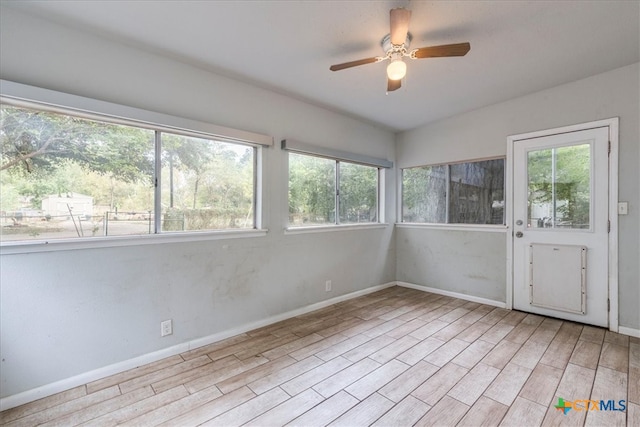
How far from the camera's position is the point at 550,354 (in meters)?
2.46

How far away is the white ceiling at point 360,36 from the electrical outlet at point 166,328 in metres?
2.21

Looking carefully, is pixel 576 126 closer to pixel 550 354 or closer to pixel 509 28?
pixel 509 28

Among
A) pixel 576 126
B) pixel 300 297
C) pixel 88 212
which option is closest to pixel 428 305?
pixel 300 297

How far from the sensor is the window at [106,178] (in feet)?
6.13

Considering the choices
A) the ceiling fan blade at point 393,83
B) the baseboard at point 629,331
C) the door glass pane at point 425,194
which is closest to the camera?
the ceiling fan blade at point 393,83

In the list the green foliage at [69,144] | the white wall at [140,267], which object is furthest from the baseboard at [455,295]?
the green foliage at [69,144]

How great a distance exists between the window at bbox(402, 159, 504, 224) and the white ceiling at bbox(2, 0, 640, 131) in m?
1.12

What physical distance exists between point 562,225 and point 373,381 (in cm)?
282

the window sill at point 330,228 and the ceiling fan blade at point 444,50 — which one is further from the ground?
the ceiling fan blade at point 444,50

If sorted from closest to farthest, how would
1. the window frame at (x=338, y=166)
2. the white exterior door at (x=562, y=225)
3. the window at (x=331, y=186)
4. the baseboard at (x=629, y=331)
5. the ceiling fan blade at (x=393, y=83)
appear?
the ceiling fan blade at (x=393, y=83), the baseboard at (x=629, y=331), the white exterior door at (x=562, y=225), the window frame at (x=338, y=166), the window at (x=331, y=186)

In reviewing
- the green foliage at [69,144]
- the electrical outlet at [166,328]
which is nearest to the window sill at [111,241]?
the green foliage at [69,144]

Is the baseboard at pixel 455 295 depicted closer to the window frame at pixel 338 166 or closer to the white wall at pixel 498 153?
the white wall at pixel 498 153

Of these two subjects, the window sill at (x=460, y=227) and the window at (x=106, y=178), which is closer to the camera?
the window at (x=106, y=178)

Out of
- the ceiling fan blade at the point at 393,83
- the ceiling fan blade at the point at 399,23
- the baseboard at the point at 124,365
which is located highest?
the ceiling fan blade at the point at 399,23
